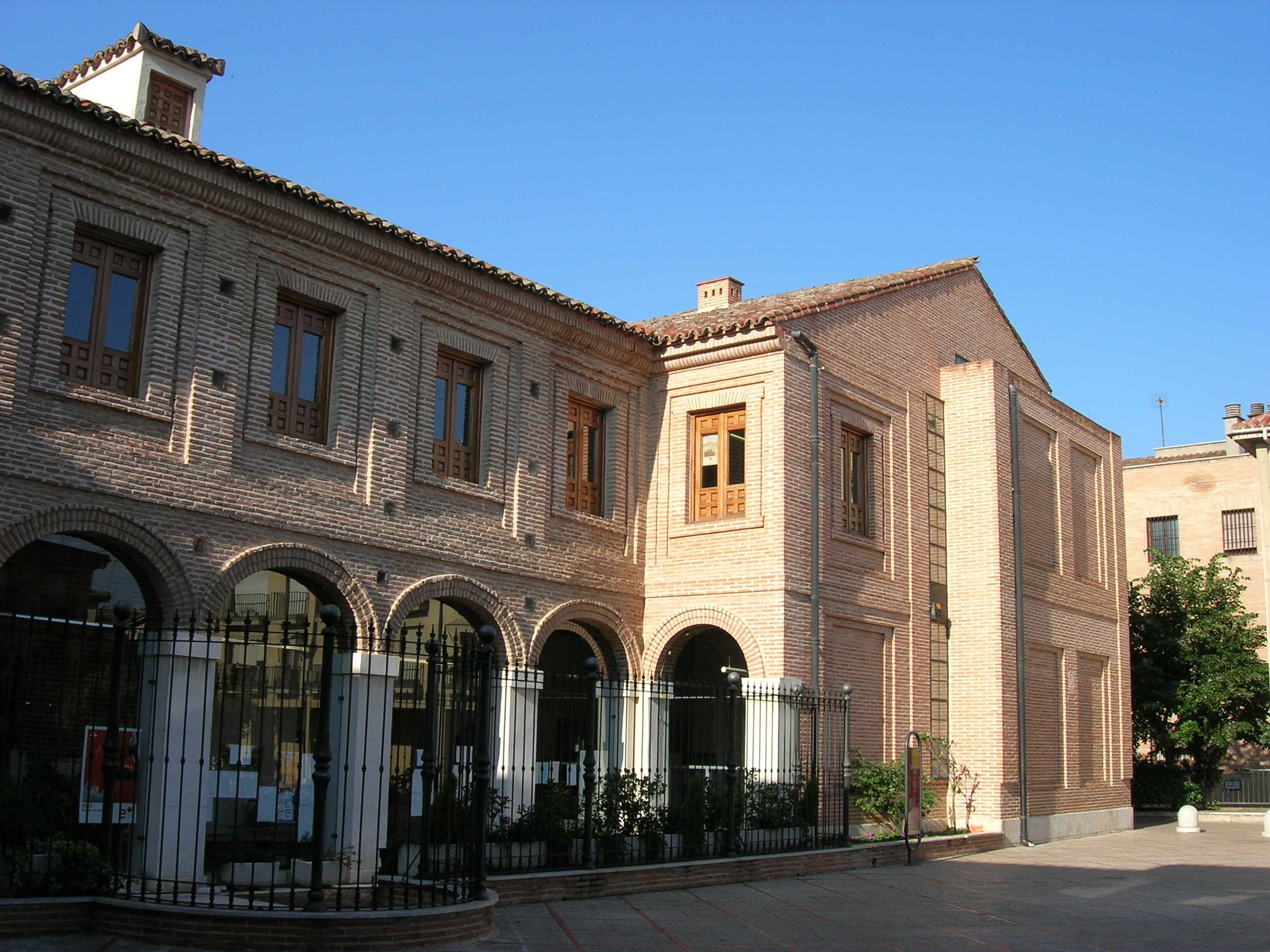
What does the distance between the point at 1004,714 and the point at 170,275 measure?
13420mm

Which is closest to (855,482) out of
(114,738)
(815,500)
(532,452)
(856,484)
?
(856,484)

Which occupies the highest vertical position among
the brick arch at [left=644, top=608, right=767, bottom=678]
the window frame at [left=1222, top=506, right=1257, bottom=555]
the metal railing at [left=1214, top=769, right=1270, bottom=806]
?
the window frame at [left=1222, top=506, right=1257, bottom=555]

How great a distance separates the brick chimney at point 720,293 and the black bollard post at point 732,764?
35.1ft

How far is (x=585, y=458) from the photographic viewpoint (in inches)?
693

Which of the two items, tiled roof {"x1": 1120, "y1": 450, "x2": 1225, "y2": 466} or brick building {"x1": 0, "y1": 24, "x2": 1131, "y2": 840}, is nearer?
brick building {"x1": 0, "y1": 24, "x2": 1131, "y2": 840}

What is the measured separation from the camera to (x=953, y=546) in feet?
67.7

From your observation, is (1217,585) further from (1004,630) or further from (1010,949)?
(1010,949)

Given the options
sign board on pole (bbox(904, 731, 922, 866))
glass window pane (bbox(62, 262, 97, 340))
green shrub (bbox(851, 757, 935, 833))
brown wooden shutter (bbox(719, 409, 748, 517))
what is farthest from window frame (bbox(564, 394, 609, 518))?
glass window pane (bbox(62, 262, 97, 340))

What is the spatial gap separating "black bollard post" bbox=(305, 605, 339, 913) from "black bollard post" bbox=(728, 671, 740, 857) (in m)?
5.66

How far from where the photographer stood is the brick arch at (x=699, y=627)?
16.8 meters

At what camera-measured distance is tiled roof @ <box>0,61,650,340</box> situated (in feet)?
38.1

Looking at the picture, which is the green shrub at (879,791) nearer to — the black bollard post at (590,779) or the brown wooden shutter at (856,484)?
the brown wooden shutter at (856,484)

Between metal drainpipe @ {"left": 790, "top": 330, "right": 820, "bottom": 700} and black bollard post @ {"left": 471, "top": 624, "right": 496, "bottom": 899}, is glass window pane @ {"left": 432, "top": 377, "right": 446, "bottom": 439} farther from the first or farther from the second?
black bollard post @ {"left": 471, "top": 624, "right": 496, "bottom": 899}

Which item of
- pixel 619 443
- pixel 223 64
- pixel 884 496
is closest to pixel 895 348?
pixel 884 496
